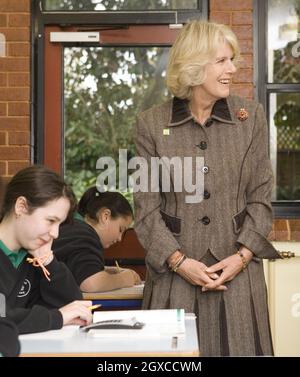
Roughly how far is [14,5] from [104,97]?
692 millimetres

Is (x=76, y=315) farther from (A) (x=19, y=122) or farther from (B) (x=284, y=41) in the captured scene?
(B) (x=284, y=41)

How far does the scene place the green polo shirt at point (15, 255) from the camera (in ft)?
8.49

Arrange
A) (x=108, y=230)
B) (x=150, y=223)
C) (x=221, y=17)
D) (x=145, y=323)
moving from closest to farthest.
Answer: (x=145, y=323), (x=150, y=223), (x=108, y=230), (x=221, y=17)

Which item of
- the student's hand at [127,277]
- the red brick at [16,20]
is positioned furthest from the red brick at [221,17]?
the student's hand at [127,277]

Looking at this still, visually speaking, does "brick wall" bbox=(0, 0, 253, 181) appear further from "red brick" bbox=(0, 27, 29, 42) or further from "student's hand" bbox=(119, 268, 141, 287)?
"student's hand" bbox=(119, 268, 141, 287)

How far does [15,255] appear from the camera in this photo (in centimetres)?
264

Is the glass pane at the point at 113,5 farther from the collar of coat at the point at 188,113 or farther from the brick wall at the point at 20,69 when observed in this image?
the collar of coat at the point at 188,113

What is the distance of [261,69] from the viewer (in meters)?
4.51

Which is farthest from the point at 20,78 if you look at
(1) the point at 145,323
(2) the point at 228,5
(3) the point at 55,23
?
(1) the point at 145,323

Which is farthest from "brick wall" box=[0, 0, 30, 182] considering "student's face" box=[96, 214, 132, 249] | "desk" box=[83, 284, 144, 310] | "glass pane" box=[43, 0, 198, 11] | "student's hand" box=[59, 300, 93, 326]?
"student's hand" box=[59, 300, 93, 326]

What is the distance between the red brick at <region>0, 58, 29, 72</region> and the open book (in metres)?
2.33

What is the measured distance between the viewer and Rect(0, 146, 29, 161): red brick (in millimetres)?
4480

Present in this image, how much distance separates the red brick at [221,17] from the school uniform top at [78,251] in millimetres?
1492

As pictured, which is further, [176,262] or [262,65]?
[262,65]
